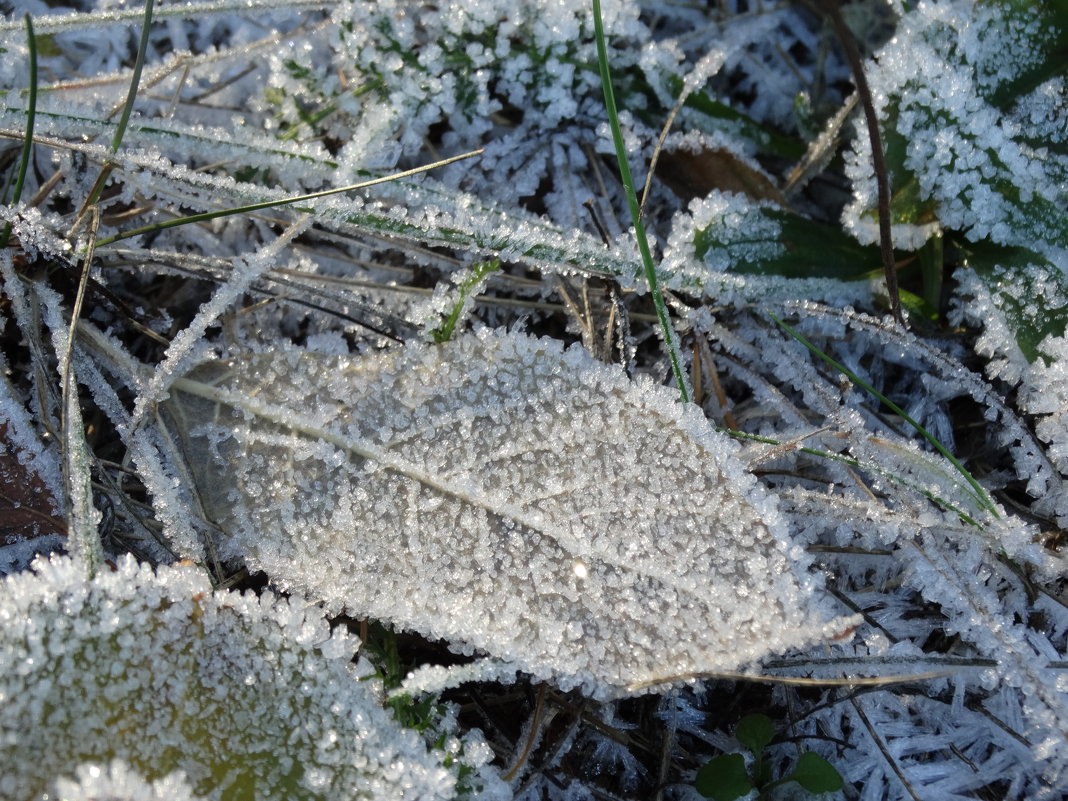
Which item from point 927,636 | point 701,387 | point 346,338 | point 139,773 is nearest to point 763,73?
point 701,387

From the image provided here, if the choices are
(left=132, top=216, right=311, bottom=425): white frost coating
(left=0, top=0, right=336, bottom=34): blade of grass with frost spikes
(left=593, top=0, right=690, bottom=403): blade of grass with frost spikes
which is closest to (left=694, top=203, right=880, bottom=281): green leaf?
(left=593, top=0, right=690, bottom=403): blade of grass with frost spikes

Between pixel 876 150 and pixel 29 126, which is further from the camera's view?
pixel 876 150

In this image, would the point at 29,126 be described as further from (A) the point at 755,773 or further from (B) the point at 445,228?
(A) the point at 755,773

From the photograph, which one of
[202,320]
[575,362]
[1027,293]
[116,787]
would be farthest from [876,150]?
[116,787]

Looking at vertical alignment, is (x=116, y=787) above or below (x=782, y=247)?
below

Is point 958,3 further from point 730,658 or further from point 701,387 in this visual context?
point 730,658

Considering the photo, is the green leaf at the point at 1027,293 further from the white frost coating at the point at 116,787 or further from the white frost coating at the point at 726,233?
the white frost coating at the point at 116,787
